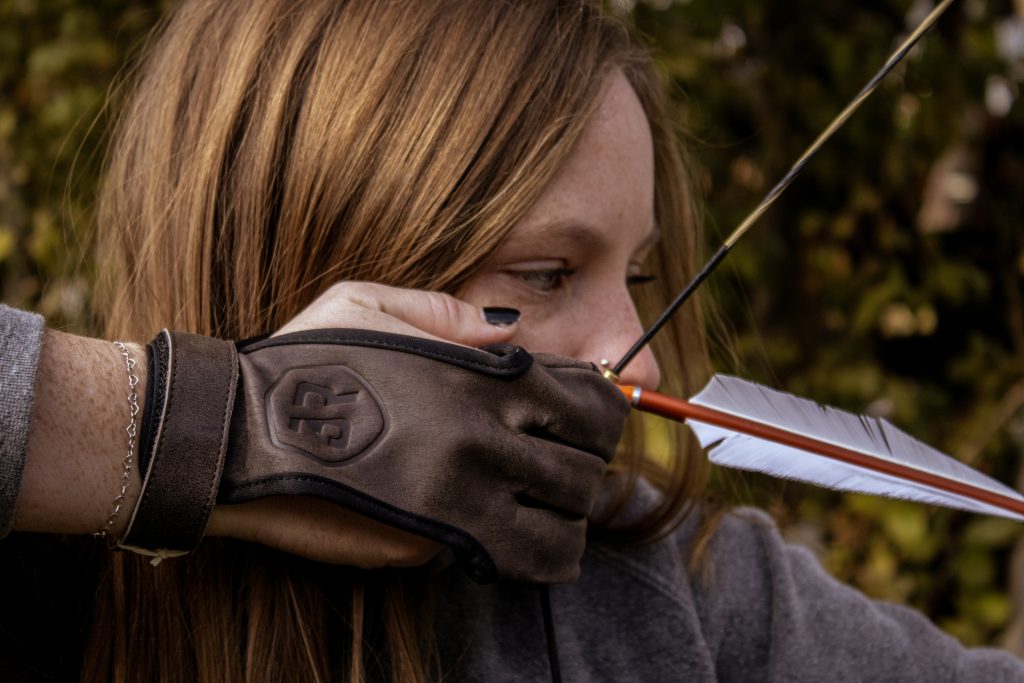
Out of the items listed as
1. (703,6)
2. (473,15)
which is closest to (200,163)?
(473,15)

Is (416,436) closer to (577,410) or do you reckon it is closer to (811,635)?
(577,410)

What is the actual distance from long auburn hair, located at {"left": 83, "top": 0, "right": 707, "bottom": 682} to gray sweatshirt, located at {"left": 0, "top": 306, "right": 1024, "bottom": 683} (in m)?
0.07

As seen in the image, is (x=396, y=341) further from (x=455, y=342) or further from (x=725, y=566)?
(x=725, y=566)

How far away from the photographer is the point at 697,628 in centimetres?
112

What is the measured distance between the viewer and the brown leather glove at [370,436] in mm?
757

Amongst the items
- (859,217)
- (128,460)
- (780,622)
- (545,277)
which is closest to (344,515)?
(128,460)

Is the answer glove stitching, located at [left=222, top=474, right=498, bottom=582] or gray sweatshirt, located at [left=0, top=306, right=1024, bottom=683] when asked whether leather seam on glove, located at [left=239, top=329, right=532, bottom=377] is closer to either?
glove stitching, located at [left=222, top=474, right=498, bottom=582]

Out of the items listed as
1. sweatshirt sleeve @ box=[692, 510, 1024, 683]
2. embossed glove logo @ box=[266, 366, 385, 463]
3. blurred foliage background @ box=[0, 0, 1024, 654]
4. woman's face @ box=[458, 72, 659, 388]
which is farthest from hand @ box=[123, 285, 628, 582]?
blurred foliage background @ box=[0, 0, 1024, 654]

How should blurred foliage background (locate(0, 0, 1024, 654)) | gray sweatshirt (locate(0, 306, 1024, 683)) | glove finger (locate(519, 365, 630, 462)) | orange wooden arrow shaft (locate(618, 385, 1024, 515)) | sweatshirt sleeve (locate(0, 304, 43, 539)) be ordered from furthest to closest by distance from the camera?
blurred foliage background (locate(0, 0, 1024, 654)), gray sweatshirt (locate(0, 306, 1024, 683)), orange wooden arrow shaft (locate(618, 385, 1024, 515)), glove finger (locate(519, 365, 630, 462)), sweatshirt sleeve (locate(0, 304, 43, 539))

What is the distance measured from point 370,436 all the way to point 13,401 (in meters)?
0.25

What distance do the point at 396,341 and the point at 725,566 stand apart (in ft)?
1.91

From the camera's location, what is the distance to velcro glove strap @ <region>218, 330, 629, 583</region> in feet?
2.53

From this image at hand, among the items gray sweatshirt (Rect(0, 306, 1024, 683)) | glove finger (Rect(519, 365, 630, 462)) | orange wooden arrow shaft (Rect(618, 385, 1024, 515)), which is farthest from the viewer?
gray sweatshirt (Rect(0, 306, 1024, 683))

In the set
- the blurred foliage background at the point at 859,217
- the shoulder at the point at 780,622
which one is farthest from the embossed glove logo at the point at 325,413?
the blurred foliage background at the point at 859,217
